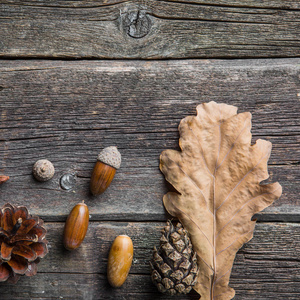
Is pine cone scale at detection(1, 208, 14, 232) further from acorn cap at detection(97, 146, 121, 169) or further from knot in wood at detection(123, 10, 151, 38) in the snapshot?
knot in wood at detection(123, 10, 151, 38)

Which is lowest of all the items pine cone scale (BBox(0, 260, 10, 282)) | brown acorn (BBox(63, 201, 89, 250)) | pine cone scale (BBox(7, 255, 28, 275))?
pine cone scale (BBox(0, 260, 10, 282))

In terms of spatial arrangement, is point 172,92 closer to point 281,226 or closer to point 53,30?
point 53,30

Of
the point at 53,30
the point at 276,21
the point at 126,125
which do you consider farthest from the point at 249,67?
the point at 53,30

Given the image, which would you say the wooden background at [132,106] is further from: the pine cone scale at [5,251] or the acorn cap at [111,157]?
the pine cone scale at [5,251]

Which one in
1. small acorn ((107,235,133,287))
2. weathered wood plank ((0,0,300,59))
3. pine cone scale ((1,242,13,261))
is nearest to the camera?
pine cone scale ((1,242,13,261))

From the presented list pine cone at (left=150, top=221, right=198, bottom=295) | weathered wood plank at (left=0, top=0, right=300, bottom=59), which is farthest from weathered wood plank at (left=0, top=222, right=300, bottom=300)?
weathered wood plank at (left=0, top=0, right=300, bottom=59)

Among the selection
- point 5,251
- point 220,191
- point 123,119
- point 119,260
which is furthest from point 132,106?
point 5,251
